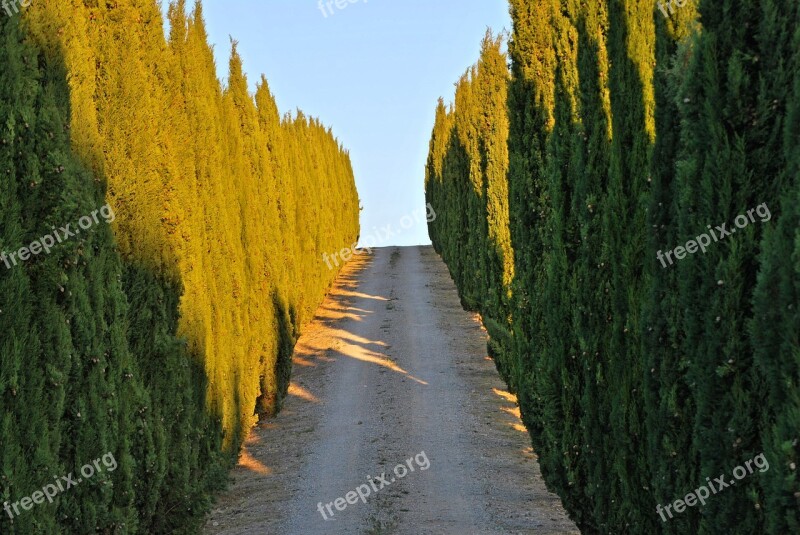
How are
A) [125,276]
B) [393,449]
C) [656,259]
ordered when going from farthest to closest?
[393,449]
[125,276]
[656,259]

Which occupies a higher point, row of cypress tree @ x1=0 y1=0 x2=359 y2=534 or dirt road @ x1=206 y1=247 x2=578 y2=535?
row of cypress tree @ x1=0 y1=0 x2=359 y2=534

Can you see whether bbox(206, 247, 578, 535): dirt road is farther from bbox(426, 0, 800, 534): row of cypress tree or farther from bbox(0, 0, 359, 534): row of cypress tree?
bbox(426, 0, 800, 534): row of cypress tree

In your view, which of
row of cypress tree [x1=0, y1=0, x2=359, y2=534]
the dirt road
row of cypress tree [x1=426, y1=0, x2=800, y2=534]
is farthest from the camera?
the dirt road

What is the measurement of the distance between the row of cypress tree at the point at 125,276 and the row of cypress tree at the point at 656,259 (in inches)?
152

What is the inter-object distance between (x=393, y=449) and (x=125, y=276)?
556cm

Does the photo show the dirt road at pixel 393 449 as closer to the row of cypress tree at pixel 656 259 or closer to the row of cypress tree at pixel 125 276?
the row of cypress tree at pixel 125 276

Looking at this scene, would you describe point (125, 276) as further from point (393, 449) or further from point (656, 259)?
point (393, 449)

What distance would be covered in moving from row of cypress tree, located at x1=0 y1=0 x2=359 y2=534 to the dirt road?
2.75 ft

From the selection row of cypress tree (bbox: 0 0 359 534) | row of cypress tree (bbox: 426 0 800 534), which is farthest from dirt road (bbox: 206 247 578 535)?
row of cypress tree (bbox: 426 0 800 534)

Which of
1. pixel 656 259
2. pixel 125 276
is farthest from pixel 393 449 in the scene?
pixel 656 259

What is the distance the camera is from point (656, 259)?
5238mm

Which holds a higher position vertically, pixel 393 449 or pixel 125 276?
pixel 125 276

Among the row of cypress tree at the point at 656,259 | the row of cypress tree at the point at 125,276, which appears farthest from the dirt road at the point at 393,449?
the row of cypress tree at the point at 656,259

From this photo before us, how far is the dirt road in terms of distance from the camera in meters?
9.31
